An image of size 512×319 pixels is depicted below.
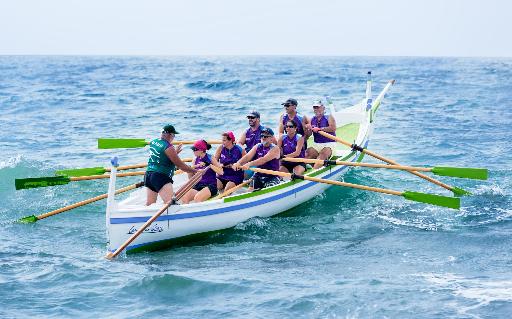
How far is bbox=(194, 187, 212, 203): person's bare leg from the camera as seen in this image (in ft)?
36.6

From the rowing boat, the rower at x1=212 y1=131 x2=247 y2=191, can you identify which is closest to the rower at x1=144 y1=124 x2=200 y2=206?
the rowing boat

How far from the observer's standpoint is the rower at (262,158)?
1174cm

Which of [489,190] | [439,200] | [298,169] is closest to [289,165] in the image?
[298,169]

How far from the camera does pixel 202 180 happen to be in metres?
11.5

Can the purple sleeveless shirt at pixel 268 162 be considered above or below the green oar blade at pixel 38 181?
above

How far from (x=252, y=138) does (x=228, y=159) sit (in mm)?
1100

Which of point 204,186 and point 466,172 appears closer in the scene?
point 204,186

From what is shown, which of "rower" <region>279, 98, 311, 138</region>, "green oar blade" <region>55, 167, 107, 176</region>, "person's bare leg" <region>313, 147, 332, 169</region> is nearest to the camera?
"green oar blade" <region>55, 167, 107, 176</region>

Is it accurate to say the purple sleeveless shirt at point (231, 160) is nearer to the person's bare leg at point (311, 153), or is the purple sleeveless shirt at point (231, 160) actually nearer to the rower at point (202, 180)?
the rower at point (202, 180)

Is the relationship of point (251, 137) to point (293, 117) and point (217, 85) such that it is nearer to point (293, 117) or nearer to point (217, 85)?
point (293, 117)

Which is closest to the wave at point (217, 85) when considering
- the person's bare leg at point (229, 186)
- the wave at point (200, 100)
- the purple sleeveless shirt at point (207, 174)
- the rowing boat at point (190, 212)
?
the wave at point (200, 100)

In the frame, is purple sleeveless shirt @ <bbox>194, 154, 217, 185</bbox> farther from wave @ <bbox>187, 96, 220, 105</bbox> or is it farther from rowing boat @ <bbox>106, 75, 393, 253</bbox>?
Answer: wave @ <bbox>187, 96, 220, 105</bbox>

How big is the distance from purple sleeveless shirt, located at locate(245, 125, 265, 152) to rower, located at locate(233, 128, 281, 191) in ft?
1.97

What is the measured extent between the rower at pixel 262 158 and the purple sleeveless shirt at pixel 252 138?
601 millimetres
